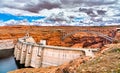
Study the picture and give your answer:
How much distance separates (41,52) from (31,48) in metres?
7.45

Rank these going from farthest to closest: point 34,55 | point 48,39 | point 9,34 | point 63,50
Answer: point 9,34 → point 48,39 → point 34,55 → point 63,50

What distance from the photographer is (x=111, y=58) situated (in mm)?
14023

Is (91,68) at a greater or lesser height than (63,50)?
Answer: greater

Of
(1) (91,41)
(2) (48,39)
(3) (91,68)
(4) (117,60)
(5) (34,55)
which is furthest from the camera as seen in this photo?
(2) (48,39)

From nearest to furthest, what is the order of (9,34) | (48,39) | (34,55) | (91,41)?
(34,55), (91,41), (48,39), (9,34)

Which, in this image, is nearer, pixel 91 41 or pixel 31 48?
pixel 31 48

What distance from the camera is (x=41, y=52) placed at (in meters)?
47.1

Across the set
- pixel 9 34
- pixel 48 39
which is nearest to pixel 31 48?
pixel 48 39

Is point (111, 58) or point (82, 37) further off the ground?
point (111, 58)

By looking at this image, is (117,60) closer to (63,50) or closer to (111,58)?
(111,58)

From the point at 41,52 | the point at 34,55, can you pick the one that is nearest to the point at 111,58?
the point at 41,52

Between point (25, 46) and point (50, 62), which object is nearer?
point (50, 62)

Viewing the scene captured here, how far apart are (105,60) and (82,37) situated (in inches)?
3996

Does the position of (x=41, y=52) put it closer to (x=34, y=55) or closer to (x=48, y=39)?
(x=34, y=55)
